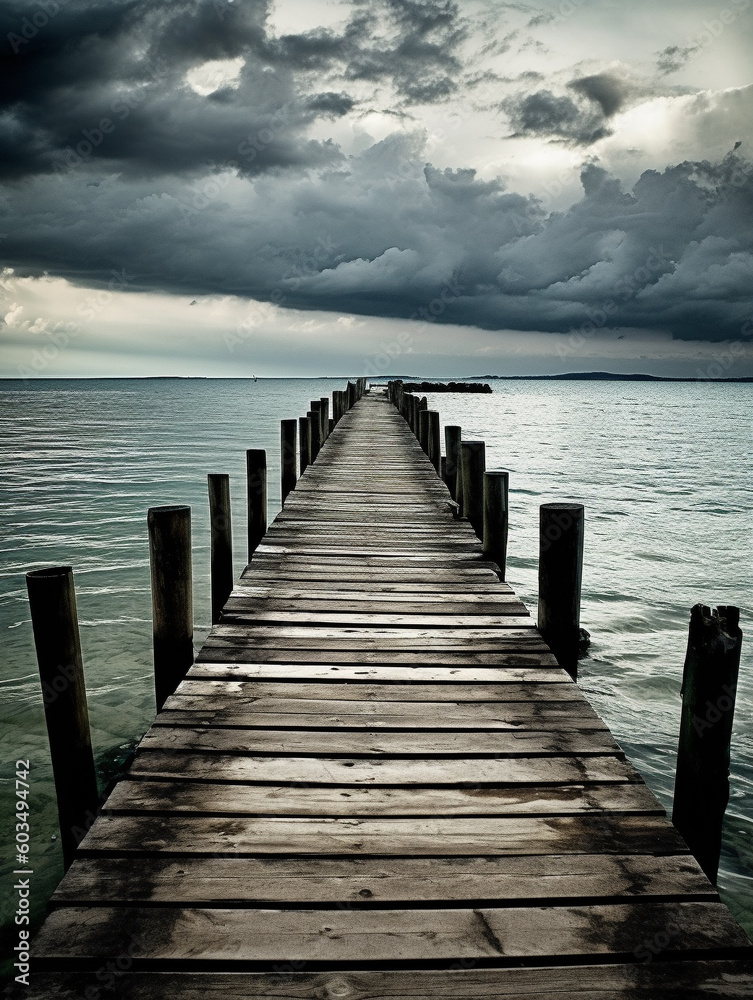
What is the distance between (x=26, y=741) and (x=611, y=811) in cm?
518

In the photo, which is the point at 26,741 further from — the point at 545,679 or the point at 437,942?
the point at 437,942

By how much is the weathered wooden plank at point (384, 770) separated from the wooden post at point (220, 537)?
357 centimetres

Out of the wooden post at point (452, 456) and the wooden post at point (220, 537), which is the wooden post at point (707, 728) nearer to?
the wooden post at point (220, 537)

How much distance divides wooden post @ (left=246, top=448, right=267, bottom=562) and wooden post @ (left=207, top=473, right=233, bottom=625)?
1.13 m

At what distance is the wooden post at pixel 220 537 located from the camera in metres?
6.37

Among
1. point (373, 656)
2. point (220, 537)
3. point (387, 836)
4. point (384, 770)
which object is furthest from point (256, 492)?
point (387, 836)

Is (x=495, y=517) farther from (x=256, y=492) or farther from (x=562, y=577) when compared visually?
(x=256, y=492)

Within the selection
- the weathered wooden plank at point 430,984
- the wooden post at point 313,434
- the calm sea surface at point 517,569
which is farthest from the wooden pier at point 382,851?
the wooden post at point 313,434

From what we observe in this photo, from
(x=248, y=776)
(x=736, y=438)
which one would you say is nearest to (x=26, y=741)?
(x=248, y=776)

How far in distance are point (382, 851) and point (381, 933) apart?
338mm

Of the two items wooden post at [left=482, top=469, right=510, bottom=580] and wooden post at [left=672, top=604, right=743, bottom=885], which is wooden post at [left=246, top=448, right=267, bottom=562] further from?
wooden post at [left=672, top=604, right=743, bottom=885]

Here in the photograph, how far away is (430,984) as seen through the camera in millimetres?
1725

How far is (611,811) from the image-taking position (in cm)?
242

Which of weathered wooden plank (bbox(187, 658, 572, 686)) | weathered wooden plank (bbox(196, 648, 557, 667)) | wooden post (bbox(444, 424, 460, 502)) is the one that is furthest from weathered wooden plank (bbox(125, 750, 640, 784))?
wooden post (bbox(444, 424, 460, 502))
